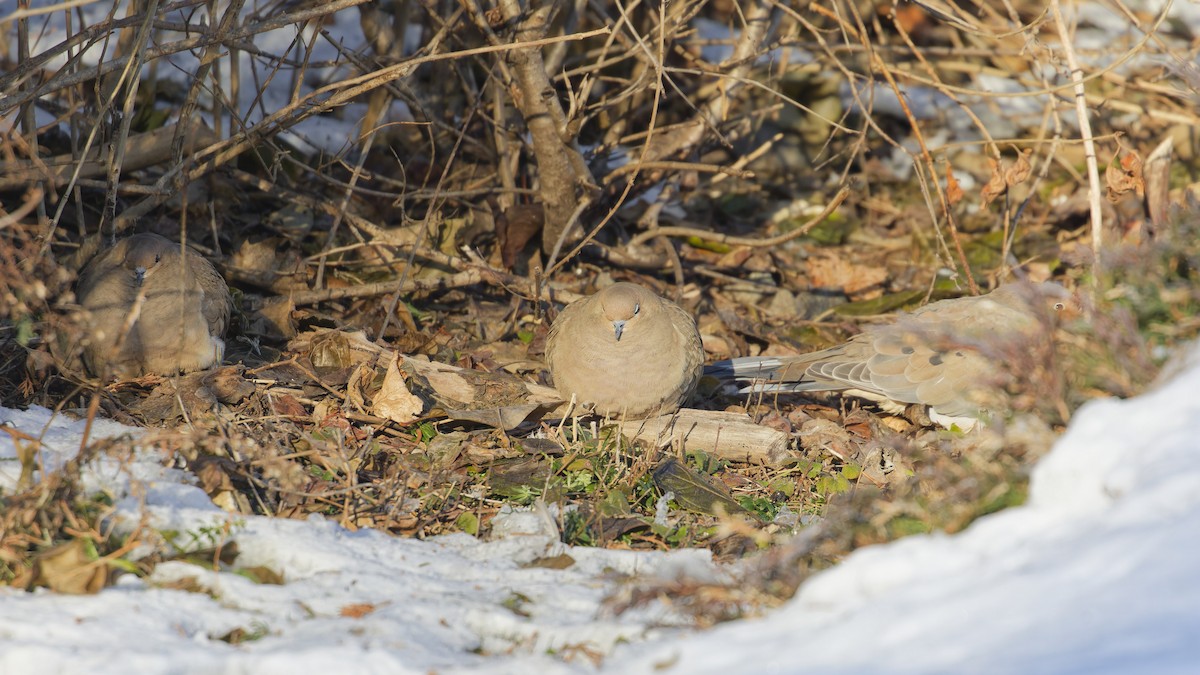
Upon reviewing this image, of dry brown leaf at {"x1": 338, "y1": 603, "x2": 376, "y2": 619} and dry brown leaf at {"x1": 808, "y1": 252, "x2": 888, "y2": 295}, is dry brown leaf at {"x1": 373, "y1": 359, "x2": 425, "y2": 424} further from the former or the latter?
dry brown leaf at {"x1": 808, "y1": 252, "x2": 888, "y2": 295}

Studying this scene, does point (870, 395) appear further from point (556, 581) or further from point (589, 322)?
point (556, 581)

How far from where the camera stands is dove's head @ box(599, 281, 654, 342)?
5.13 metres

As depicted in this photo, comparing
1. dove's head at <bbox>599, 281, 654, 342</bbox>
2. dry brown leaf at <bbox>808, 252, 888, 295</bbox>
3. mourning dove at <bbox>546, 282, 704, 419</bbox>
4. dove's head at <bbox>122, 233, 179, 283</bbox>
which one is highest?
dove's head at <bbox>122, 233, 179, 283</bbox>

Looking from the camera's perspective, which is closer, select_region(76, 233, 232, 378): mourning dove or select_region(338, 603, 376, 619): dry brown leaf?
select_region(338, 603, 376, 619): dry brown leaf

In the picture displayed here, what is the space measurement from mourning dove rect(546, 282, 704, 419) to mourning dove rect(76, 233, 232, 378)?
165cm

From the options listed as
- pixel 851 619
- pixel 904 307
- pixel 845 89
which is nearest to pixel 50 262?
pixel 851 619

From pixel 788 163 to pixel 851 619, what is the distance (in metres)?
6.17

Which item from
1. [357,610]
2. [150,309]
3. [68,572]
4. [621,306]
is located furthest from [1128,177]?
[68,572]

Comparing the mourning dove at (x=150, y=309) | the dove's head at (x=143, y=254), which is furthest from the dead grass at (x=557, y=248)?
the dove's head at (x=143, y=254)

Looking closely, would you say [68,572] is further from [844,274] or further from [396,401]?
[844,274]

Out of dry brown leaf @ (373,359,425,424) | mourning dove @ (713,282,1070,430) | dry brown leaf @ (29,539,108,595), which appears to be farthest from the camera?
mourning dove @ (713,282,1070,430)

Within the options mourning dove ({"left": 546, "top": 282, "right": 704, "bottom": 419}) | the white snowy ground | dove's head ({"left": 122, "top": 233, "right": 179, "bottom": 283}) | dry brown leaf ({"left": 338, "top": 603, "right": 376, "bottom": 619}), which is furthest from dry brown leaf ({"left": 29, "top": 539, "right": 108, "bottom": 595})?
mourning dove ({"left": 546, "top": 282, "right": 704, "bottom": 419})

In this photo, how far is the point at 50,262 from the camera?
13.8ft

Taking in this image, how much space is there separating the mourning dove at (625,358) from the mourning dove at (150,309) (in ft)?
5.43
